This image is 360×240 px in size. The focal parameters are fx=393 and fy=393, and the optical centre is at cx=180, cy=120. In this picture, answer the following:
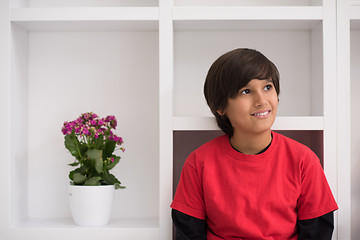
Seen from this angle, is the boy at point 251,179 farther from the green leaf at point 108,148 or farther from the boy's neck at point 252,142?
the green leaf at point 108,148

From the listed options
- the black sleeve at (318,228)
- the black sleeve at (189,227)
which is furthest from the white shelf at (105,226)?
the black sleeve at (318,228)

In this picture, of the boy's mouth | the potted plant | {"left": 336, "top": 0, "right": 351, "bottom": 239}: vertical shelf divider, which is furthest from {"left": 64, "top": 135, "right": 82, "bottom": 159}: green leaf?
{"left": 336, "top": 0, "right": 351, "bottom": 239}: vertical shelf divider

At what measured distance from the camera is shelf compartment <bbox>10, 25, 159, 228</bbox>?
1458 mm

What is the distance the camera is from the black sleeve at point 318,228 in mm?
1062

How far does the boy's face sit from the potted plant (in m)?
0.43

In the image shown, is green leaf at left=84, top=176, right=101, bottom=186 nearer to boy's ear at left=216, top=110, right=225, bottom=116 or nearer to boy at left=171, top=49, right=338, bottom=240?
boy at left=171, top=49, right=338, bottom=240

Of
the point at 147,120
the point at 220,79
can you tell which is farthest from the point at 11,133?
the point at 220,79

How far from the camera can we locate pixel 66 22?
129 centimetres

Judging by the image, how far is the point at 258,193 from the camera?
108 centimetres

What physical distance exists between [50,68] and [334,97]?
1.00 metres

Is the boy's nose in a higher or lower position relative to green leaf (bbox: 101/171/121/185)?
higher

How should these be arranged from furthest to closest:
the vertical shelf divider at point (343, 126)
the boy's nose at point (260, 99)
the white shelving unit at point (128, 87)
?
the white shelving unit at point (128, 87), the vertical shelf divider at point (343, 126), the boy's nose at point (260, 99)

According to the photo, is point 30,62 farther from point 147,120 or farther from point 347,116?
point 347,116

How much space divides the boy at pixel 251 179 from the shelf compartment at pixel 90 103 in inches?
14.1
